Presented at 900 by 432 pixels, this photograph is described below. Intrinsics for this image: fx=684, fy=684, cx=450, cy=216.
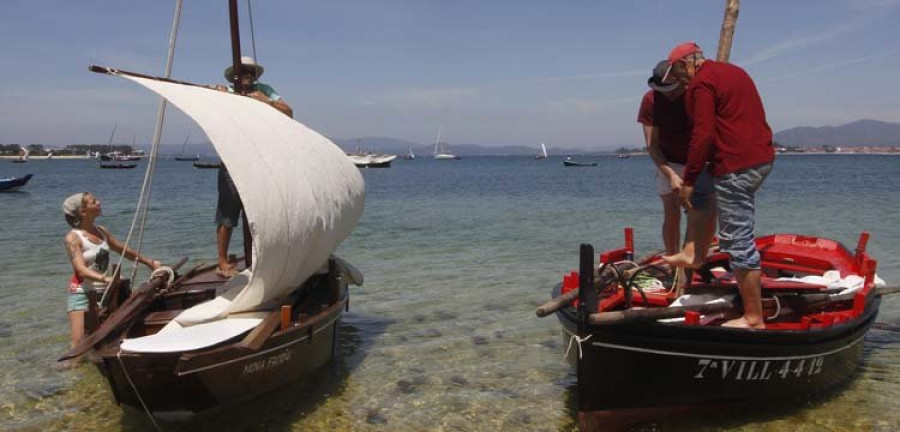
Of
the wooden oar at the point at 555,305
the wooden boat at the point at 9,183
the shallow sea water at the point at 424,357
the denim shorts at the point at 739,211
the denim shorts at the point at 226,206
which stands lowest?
the wooden boat at the point at 9,183

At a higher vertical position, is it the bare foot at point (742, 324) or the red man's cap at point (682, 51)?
the red man's cap at point (682, 51)

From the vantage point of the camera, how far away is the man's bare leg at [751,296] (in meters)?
5.82

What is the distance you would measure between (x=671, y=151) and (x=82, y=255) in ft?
20.0

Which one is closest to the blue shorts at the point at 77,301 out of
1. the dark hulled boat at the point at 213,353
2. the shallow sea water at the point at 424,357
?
the dark hulled boat at the point at 213,353

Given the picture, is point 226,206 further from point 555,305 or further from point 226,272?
point 555,305

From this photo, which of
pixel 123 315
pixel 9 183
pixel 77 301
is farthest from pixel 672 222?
pixel 9 183

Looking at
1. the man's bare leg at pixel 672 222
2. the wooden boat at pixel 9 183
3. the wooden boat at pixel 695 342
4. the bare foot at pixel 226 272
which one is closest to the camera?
the wooden boat at pixel 695 342

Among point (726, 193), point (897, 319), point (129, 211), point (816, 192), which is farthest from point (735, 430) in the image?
point (816, 192)

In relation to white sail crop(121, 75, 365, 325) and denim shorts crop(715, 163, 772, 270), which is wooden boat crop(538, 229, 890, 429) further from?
white sail crop(121, 75, 365, 325)

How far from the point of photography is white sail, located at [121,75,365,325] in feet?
20.4

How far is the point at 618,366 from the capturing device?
5.59 meters

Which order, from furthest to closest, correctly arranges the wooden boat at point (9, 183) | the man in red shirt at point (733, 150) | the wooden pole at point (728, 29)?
the wooden boat at point (9, 183), the wooden pole at point (728, 29), the man in red shirt at point (733, 150)

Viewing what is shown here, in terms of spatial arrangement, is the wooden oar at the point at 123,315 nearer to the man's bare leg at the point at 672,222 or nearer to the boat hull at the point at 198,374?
the boat hull at the point at 198,374

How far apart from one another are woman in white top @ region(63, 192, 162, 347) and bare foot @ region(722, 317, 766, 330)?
5971 mm
